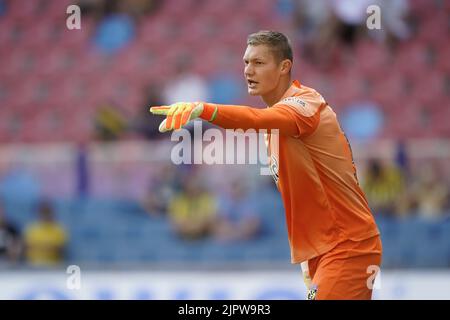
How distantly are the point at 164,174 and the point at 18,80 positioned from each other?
446cm

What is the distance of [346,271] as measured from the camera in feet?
15.0

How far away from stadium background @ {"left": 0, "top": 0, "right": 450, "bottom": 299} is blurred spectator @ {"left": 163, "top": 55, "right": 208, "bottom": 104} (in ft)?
0.09

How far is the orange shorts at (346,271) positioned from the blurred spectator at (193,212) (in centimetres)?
578

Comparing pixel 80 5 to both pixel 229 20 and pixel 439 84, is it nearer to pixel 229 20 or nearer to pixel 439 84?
pixel 229 20

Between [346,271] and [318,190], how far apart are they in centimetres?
46

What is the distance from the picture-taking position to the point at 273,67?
15.4 feet

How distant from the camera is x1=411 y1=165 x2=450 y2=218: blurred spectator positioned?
1020cm

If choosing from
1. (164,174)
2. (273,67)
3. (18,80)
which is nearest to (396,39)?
(164,174)
